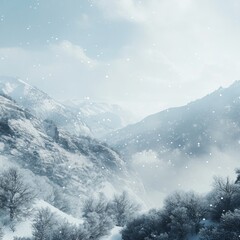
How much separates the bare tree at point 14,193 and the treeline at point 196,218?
45.2 ft

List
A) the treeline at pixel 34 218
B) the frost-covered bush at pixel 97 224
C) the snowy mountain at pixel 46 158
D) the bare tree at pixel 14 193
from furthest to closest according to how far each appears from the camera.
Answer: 1. the snowy mountain at pixel 46 158
2. the frost-covered bush at pixel 97 224
3. the bare tree at pixel 14 193
4. the treeline at pixel 34 218

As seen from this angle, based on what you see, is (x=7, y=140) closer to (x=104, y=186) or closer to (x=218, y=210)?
(x=104, y=186)

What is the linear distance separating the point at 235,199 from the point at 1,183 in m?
27.6

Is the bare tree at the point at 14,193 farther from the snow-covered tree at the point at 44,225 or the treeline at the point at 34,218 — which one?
the snow-covered tree at the point at 44,225

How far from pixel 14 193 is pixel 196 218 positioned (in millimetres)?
21943

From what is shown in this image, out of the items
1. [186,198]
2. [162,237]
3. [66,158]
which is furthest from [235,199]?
[66,158]

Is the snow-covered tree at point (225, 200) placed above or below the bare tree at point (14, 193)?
below

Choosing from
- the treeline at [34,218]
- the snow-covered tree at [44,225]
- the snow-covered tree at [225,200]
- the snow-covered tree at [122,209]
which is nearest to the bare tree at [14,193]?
the treeline at [34,218]

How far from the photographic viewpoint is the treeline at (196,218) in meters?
30.4

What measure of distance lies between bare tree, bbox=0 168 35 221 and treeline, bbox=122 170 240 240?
13.8 m

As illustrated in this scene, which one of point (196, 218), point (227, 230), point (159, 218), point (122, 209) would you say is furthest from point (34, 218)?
point (227, 230)

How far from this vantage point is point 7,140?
164 metres

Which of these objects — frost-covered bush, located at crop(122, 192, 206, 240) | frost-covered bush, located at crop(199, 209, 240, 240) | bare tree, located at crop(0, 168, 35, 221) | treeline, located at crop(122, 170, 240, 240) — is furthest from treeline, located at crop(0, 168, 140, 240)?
frost-covered bush, located at crop(199, 209, 240, 240)

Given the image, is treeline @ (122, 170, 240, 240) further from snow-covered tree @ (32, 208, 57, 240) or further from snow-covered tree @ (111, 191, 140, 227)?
snow-covered tree @ (111, 191, 140, 227)
